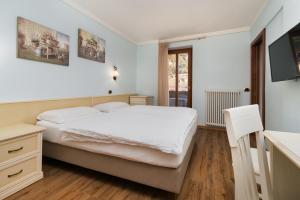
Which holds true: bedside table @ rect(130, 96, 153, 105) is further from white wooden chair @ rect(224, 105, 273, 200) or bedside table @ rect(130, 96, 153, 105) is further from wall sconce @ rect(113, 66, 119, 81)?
white wooden chair @ rect(224, 105, 273, 200)

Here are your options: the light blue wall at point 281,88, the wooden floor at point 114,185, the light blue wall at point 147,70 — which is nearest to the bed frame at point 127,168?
the wooden floor at point 114,185

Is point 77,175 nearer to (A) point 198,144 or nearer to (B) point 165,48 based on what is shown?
(A) point 198,144

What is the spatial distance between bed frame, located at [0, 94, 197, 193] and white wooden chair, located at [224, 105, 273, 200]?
66 centimetres

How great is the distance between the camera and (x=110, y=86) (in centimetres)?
363

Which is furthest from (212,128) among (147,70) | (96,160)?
(96,160)

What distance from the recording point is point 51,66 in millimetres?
2346

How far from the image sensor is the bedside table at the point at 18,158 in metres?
1.45

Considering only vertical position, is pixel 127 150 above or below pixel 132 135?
below

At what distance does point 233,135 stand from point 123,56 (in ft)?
12.6

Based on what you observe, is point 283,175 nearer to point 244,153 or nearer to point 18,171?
point 244,153

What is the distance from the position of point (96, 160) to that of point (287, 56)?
7.89 feet

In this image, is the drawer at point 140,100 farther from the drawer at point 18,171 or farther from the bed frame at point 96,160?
the drawer at point 18,171

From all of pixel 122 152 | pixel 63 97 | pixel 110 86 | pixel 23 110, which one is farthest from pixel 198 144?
pixel 23 110

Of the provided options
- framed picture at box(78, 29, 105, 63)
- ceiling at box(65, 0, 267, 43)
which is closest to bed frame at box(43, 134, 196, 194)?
framed picture at box(78, 29, 105, 63)
